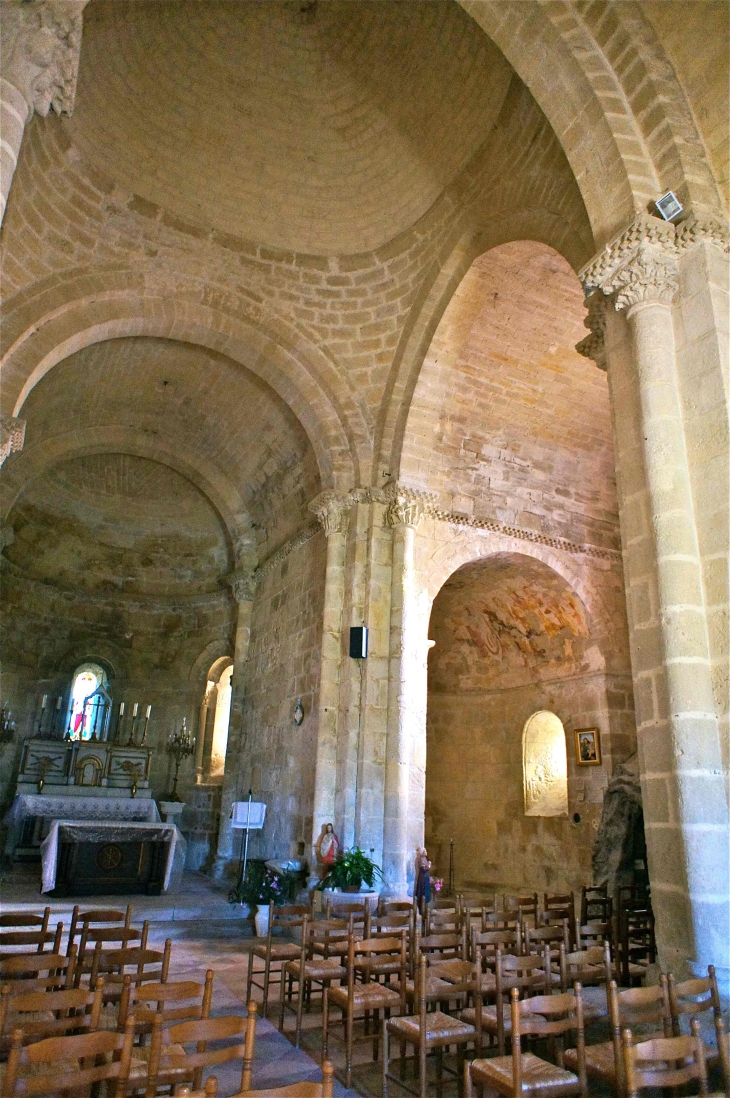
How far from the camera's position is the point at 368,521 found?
12031 millimetres

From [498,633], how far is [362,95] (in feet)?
33.2

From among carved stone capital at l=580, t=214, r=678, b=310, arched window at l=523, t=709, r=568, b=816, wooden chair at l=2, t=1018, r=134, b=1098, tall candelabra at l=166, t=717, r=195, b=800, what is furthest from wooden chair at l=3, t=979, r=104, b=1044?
tall candelabra at l=166, t=717, r=195, b=800

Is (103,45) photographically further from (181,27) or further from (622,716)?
(622,716)

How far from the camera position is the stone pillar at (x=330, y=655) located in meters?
11.0

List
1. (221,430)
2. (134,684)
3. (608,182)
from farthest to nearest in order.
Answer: (134,684), (221,430), (608,182)

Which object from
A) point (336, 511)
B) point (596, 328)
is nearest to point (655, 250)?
point (596, 328)

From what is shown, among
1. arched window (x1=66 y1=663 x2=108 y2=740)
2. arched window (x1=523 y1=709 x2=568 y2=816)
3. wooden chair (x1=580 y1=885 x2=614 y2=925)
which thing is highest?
arched window (x1=66 y1=663 x2=108 y2=740)

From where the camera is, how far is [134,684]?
17594 millimetres

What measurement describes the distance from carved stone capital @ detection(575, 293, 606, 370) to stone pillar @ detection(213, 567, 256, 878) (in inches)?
403

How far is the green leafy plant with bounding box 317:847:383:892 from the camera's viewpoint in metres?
9.80

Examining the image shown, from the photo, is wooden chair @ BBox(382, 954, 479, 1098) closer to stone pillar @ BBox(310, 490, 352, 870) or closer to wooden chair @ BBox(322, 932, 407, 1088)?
wooden chair @ BBox(322, 932, 407, 1088)

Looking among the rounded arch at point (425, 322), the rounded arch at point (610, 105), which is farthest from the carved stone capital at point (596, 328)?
the rounded arch at point (425, 322)

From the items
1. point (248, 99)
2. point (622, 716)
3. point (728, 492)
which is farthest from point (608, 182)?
point (622, 716)

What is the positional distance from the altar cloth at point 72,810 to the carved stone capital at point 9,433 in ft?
19.9
